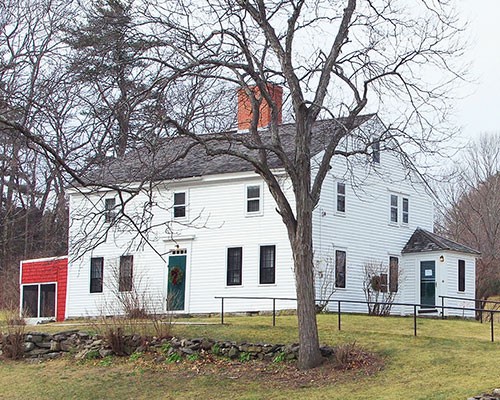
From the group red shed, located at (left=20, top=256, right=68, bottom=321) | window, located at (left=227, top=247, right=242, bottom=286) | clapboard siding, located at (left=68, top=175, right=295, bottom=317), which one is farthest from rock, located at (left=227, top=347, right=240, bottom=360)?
red shed, located at (left=20, top=256, right=68, bottom=321)

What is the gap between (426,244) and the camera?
114ft

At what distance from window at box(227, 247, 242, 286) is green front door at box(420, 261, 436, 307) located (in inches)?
298

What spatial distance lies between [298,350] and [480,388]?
5.60 metres

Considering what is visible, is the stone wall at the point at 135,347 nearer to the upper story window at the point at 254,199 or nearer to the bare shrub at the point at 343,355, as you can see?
the bare shrub at the point at 343,355

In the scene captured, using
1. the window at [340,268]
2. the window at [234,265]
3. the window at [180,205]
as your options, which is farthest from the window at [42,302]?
the window at [340,268]

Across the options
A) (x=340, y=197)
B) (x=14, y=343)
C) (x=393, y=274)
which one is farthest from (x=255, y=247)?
(x=14, y=343)

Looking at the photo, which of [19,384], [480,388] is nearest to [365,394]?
[480,388]

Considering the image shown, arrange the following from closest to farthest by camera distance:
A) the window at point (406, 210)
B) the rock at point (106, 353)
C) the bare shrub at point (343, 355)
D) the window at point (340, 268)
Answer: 1. the bare shrub at point (343, 355)
2. the rock at point (106, 353)
3. the window at point (340, 268)
4. the window at point (406, 210)

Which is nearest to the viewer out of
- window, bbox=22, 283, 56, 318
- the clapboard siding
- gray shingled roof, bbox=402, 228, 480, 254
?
the clapboard siding

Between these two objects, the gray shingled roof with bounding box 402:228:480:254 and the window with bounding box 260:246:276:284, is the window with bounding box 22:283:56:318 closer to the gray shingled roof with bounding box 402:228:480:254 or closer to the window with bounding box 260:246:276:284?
the window with bounding box 260:246:276:284

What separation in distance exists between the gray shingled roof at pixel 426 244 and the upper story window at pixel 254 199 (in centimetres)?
686

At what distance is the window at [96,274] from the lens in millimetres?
35022

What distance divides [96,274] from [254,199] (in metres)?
7.78

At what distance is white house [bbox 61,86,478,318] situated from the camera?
31.0m
